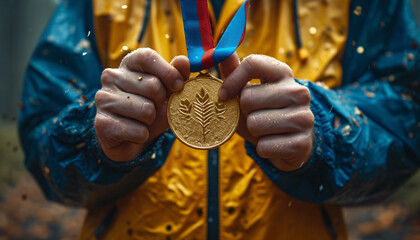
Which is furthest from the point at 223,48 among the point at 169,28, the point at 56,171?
the point at 56,171

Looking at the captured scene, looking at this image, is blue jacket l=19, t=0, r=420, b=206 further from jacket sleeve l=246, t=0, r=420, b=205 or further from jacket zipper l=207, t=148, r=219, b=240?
jacket zipper l=207, t=148, r=219, b=240

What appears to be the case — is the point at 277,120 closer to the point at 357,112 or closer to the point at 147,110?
the point at 147,110

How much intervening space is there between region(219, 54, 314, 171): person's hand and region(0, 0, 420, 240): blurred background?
3875 mm

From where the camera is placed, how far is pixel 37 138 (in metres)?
1.10

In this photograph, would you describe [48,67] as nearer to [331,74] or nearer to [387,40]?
[331,74]

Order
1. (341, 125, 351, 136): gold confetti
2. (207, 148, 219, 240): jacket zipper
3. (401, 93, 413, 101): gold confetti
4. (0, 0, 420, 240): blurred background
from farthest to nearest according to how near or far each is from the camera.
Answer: (0, 0, 420, 240): blurred background < (401, 93, 413, 101): gold confetti < (207, 148, 219, 240): jacket zipper < (341, 125, 351, 136): gold confetti

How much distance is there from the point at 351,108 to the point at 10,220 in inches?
177

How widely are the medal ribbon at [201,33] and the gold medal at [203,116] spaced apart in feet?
0.14

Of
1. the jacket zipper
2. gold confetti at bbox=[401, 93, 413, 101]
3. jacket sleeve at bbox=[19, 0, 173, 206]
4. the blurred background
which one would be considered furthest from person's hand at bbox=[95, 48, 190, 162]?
the blurred background

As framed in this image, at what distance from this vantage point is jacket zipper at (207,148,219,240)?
99cm

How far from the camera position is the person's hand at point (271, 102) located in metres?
0.62

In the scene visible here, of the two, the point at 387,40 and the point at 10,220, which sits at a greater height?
the point at 387,40

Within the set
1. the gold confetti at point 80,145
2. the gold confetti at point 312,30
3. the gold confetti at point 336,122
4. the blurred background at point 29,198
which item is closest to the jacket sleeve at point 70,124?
the gold confetti at point 80,145

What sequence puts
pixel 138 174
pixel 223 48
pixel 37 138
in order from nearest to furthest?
1. pixel 223 48
2. pixel 138 174
3. pixel 37 138
